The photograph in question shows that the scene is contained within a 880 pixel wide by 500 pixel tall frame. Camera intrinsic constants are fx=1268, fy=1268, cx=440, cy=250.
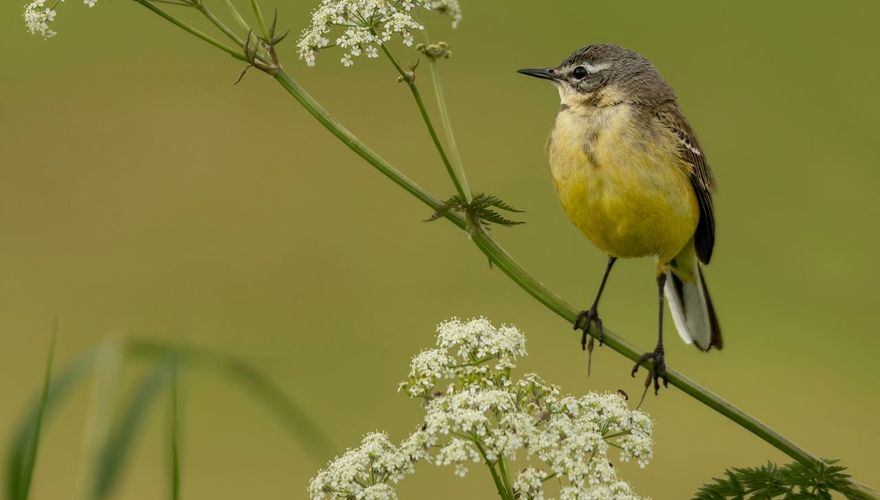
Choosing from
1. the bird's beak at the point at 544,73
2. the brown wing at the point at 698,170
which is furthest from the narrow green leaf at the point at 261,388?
the brown wing at the point at 698,170

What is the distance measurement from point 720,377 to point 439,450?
571 cm

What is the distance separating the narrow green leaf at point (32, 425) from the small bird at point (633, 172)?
43.1 inches

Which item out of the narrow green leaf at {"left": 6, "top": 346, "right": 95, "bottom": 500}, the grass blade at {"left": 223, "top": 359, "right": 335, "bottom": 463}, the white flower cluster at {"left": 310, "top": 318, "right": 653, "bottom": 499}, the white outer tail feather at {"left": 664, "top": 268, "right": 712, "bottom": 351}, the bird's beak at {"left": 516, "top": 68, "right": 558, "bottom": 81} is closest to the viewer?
the white flower cluster at {"left": 310, "top": 318, "right": 653, "bottom": 499}

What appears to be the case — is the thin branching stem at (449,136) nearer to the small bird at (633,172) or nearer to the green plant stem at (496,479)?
the green plant stem at (496,479)

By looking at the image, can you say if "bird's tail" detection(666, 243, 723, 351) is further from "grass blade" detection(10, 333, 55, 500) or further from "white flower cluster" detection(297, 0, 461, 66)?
"grass blade" detection(10, 333, 55, 500)

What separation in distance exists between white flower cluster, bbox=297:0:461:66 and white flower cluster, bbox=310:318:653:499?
0.56 metres

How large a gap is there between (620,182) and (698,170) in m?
0.37

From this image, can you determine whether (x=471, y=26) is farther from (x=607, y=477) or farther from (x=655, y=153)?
(x=607, y=477)

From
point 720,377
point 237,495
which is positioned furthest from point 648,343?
point 237,495

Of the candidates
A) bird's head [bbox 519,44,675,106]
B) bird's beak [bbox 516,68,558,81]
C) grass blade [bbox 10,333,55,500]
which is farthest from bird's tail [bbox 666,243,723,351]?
grass blade [bbox 10,333,55,500]

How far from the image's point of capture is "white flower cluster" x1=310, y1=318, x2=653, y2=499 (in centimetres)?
190

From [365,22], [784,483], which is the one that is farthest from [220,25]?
[784,483]

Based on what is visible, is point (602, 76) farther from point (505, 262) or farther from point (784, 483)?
point (784, 483)

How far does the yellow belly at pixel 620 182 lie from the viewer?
10.2 feet
